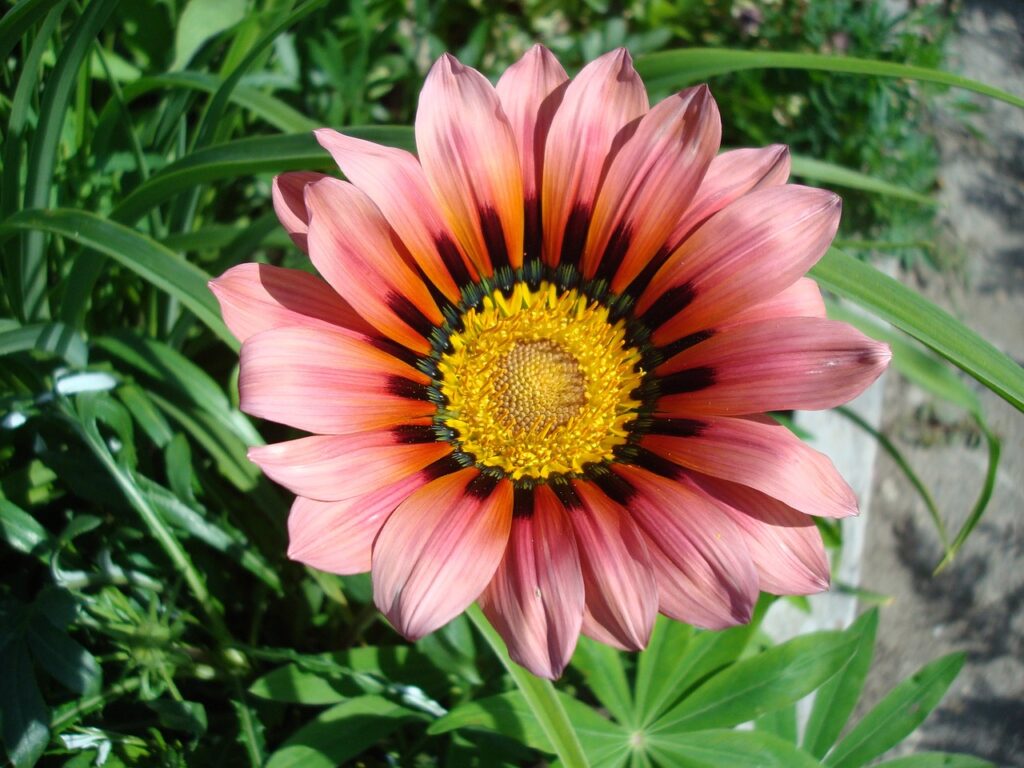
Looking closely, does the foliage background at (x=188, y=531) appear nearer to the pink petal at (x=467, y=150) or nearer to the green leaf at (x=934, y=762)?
the green leaf at (x=934, y=762)

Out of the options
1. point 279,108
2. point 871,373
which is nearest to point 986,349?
point 871,373

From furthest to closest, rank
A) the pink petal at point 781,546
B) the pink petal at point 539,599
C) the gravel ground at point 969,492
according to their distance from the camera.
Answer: the gravel ground at point 969,492, the pink petal at point 781,546, the pink petal at point 539,599

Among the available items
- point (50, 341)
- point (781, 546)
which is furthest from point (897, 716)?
point (50, 341)

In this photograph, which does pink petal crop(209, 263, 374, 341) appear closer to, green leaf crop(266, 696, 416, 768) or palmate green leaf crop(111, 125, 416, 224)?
palmate green leaf crop(111, 125, 416, 224)

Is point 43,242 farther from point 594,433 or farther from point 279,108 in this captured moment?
point 594,433

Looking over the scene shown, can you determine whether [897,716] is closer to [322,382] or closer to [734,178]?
[734,178]

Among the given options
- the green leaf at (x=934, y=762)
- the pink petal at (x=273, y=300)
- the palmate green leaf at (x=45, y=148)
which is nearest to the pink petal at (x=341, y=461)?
the pink petal at (x=273, y=300)
